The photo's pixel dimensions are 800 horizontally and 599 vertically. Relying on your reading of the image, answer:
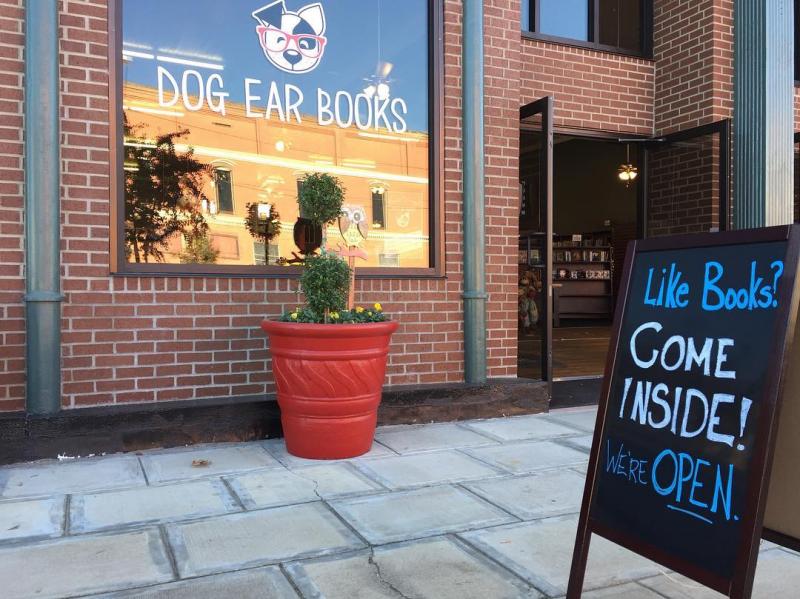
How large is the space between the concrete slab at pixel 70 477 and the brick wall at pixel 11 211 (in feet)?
1.55

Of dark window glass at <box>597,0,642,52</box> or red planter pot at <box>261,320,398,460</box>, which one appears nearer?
red planter pot at <box>261,320,398,460</box>

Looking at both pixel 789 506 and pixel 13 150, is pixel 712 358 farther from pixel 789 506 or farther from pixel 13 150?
pixel 13 150

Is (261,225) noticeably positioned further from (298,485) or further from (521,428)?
(521,428)

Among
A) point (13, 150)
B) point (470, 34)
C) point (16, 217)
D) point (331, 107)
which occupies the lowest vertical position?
point (16, 217)

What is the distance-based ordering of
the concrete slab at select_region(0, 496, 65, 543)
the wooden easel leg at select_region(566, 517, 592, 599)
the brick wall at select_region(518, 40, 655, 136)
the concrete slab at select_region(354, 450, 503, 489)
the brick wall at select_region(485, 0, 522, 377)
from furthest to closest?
the brick wall at select_region(518, 40, 655, 136) → the brick wall at select_region(485, 0, 522, 377) → the concrete slab at select_region(354, 450, 503, 489) → the concrete slab at select_region(0, 496, 65, 543) → the wooden easel leg at select_region(566, 517, 592, 599)

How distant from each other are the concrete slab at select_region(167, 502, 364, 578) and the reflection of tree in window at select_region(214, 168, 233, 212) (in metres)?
2.41

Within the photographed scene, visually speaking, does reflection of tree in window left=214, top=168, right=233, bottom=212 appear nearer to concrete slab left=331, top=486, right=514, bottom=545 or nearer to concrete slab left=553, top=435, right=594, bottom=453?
concrete slab left=331, top=486, right=514, bottom=545

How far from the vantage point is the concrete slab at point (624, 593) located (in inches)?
98.2

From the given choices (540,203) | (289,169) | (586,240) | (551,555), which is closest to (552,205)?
(540,203)

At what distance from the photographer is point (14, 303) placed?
417 centimetres

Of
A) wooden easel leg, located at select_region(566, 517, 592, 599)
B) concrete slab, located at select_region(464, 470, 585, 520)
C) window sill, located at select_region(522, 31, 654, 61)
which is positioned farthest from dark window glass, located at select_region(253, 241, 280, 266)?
window sill, located at select_region(522, 31, 654, 61)

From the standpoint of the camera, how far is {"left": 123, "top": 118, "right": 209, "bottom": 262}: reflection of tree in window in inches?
179

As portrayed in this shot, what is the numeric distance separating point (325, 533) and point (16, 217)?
279 cm

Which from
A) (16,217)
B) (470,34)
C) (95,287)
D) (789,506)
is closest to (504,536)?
(789,506)
